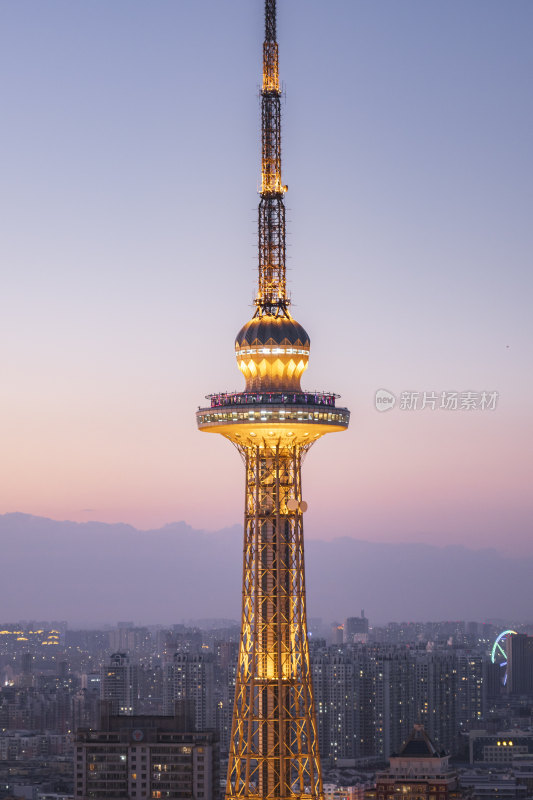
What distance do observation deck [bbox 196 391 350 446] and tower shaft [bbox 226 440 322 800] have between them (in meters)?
1.35

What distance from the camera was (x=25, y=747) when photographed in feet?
472

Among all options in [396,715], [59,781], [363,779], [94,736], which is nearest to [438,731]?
[396,715]

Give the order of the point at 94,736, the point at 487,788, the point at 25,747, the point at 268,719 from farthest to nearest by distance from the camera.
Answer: the point at 25,747, the point at 487,788, the point at 94,736, the point at 268,719

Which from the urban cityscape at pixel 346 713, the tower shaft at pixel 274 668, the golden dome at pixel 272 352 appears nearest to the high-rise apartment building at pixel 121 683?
the urban cityscape at pixel 346 713

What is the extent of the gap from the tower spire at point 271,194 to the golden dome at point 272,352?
1.74 feet

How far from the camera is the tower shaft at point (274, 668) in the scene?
4112 centimetres

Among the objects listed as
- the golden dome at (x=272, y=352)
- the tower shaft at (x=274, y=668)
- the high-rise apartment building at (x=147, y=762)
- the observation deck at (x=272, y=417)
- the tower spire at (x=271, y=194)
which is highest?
the tower spire at (x=271, y=194)

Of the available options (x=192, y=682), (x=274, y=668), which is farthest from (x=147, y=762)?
(x=192, y=682)

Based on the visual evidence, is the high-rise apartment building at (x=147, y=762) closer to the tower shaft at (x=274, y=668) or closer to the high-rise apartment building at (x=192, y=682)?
the tower shaft at (x=274, y=668)

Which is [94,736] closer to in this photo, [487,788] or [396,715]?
[487,788]

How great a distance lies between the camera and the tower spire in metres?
41.5

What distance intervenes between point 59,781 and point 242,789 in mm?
77345

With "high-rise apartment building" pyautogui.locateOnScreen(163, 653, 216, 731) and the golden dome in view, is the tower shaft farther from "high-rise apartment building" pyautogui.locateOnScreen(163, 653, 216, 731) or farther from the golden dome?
"high-rise apartment building" pyautogui.locateOnScreen(163, 653, 216, 731)

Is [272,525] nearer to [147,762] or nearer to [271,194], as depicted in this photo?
[271,194]
